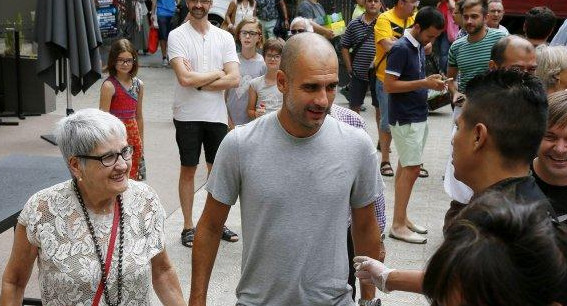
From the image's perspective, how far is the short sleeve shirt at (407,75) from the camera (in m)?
6.81

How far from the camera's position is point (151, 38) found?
1645 centimetres

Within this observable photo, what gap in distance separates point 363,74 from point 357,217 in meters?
6.44

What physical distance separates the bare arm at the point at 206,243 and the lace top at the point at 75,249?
244mm

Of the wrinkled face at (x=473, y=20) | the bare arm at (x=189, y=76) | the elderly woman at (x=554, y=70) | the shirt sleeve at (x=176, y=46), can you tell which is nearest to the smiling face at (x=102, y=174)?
the elderly woman at (x=554, y=70)

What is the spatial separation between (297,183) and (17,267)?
4.08 feet

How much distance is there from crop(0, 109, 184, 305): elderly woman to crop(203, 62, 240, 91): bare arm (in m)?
2.85

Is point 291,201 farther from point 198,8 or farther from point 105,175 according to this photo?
point 198,8

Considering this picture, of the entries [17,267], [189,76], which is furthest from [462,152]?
[189,76]

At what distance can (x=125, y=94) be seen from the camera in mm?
6926

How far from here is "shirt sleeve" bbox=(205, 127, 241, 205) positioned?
10.5 feet

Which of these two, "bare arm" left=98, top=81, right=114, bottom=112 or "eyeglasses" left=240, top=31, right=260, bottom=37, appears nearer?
"bare arm" left=98, top=81, right=114, bottom=112

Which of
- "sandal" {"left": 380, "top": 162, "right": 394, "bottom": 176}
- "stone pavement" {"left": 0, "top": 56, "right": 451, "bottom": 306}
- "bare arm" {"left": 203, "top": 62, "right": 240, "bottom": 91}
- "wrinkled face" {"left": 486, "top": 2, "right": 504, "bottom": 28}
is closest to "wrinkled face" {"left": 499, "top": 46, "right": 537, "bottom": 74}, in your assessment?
"stone pavement" {"left": 0, "top": 56, "right": 451, "bottom": 306}

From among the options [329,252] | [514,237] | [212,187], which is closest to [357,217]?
[329,252]

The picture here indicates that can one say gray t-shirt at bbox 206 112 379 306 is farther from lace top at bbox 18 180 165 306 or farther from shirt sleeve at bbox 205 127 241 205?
lace top at bbox 18 180 165 306
